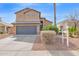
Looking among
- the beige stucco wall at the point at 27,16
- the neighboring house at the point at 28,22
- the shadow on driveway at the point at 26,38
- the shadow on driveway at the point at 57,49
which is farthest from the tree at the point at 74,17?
the shadow on driveway at the point at 57,49

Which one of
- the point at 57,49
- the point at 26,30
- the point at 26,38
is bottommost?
the point at 57,49

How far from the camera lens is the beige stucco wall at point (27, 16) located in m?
12.6

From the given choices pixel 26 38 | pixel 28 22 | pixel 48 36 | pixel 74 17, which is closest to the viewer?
pixel 48 36

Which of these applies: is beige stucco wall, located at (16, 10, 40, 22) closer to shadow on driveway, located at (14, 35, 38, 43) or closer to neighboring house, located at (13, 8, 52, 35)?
neighboring house, located at (13, 8, 52, 35)

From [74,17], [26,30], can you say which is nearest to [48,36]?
[26,30]

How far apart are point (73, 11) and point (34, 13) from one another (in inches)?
126

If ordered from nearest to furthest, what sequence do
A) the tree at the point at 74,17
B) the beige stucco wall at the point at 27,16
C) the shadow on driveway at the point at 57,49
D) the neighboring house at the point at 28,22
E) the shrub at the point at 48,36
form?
1. the shadow on driveway at the point at 57,49
2. the shrub at the point at 48,36
3. the neighboring house at the point at 28,22
4. the beige stucco wall at the point at 27,16
5. the tree at the point at 74,17

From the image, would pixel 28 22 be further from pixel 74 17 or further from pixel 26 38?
pixel 74 17

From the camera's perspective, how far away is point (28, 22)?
1262cm

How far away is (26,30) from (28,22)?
0.65m

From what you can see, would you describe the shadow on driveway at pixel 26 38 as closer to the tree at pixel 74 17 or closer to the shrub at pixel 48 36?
the shrub at pixel 48 36

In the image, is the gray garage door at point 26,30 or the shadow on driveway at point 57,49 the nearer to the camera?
the shadow on driveway at point 57,49

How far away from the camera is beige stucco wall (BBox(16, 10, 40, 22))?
41.3ft

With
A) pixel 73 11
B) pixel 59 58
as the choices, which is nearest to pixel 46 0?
pixel 59 58
